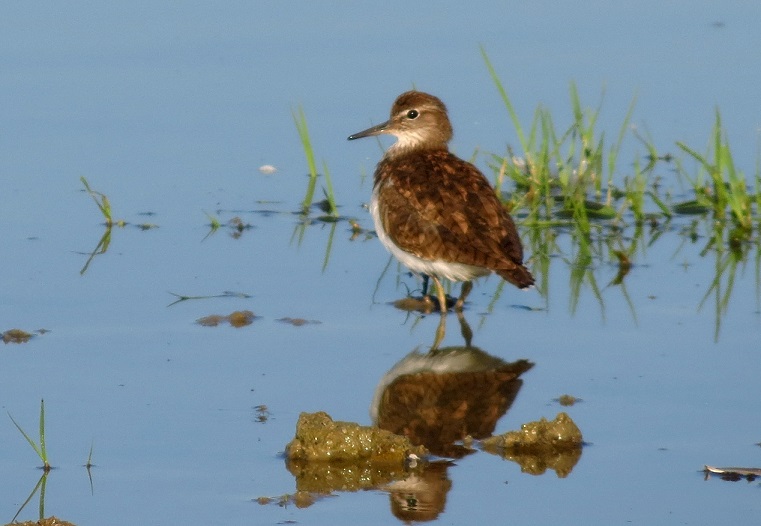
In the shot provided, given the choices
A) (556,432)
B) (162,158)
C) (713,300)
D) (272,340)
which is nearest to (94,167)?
(162,158)

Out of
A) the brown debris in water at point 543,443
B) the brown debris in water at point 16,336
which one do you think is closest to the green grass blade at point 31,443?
the brown debris in water at point 16,336

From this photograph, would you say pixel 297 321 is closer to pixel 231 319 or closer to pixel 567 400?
pixel 231 319

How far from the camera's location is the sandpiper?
7395 millimetres

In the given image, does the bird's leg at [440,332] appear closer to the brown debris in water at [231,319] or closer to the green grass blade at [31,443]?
the brown debris in water at [231,319]

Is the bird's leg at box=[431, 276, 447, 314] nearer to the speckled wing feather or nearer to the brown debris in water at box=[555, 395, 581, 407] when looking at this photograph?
the speckled wing feather

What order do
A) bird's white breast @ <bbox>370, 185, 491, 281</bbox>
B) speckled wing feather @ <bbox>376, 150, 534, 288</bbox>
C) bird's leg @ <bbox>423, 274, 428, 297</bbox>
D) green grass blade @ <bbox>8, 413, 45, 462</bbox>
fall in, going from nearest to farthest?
green grass blade @ <bbox>8, 413, 45, 462</bbox> < speckled wing feather @ <bbox>376, 150, 534, 288</bbox> < bird's white breast @ <bbox>370, 185, 491, 281</bbox> < bird's leg @ <bbox>423, 274, 428, 297</bbox>

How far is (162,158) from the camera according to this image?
10031 millimetres

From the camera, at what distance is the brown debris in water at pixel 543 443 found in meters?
5.77

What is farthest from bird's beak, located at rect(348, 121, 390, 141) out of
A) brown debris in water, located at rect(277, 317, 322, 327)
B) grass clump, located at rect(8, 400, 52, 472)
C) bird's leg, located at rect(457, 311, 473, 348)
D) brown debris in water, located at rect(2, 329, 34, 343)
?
grass clump, located at rect(8, 400, 52, 472)

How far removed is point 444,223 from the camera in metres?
7.55

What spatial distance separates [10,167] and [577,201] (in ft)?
12.1

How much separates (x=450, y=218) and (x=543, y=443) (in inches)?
78.2

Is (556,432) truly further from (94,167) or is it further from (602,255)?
(94,167)

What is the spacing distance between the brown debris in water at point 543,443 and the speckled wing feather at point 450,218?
1.53 metres
